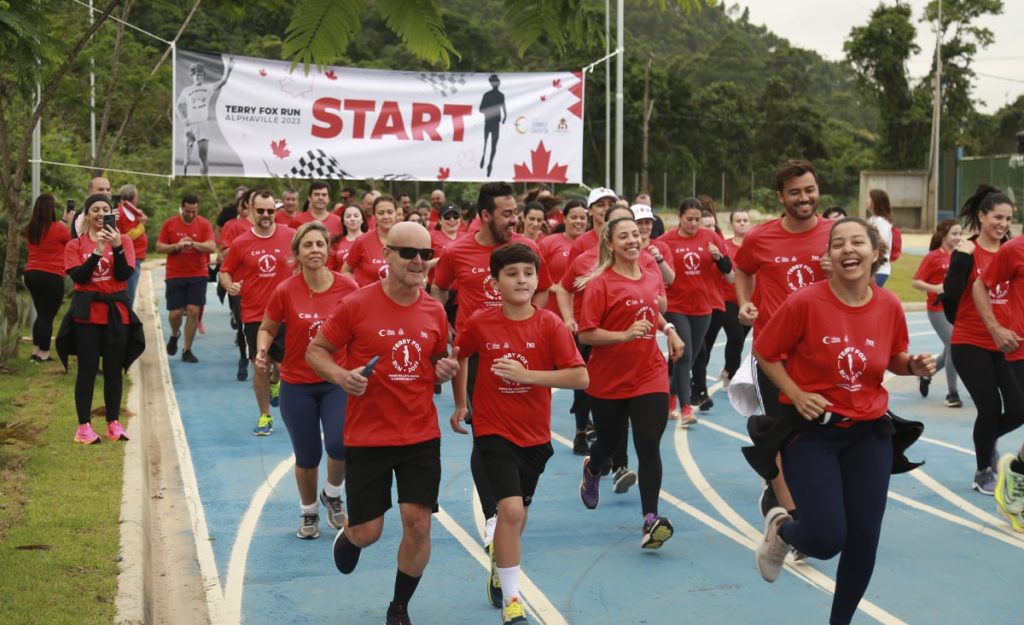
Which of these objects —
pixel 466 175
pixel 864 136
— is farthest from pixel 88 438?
pixel 864 136

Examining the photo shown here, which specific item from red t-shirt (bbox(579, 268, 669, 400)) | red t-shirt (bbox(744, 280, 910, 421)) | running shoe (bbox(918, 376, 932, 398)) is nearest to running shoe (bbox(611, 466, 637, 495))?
red t-shirt (bbox(579, 268, 669, 400))

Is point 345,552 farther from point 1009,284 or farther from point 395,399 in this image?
point 1009,284

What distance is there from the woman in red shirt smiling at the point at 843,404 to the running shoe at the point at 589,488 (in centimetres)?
263

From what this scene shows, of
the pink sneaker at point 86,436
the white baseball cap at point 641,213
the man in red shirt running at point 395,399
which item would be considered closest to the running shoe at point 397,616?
the man in red shirt running at point 395,399

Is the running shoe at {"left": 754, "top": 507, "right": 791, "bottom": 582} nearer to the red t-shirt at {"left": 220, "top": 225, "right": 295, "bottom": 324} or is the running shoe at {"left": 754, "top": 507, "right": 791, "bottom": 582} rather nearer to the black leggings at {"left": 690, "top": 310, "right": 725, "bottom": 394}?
the red t-shirt at {"left": 220, "top": 225, "right": 295, "bottom": 324}

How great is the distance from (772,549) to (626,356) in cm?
205

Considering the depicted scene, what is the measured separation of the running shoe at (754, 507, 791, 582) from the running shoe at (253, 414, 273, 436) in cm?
623

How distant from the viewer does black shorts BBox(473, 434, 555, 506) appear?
6086 millimetres

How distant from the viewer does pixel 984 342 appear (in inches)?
337

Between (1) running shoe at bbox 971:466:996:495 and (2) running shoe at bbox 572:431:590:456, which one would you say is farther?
(2) running shoe at bbox 572:431:590:456

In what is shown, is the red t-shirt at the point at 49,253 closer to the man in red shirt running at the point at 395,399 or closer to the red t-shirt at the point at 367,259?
the red t-shirt at the point at 367,259

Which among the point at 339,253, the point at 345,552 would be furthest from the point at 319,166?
the point at 345,552

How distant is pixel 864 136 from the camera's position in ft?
314

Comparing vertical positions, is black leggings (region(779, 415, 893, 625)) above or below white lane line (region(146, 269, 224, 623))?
above
